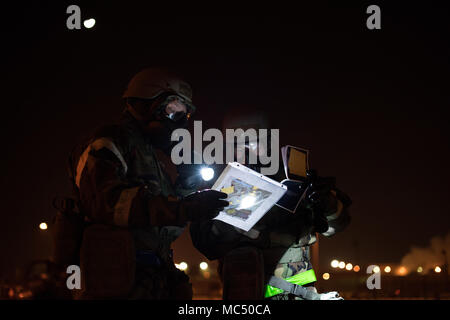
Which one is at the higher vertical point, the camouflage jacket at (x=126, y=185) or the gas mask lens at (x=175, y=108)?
the gas mask lens at (x=175, y=108)

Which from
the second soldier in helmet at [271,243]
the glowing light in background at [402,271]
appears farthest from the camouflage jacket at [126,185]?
the glowing light in background at [402,271]

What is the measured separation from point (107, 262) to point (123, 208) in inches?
16.0

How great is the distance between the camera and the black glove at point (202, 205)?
338 cm

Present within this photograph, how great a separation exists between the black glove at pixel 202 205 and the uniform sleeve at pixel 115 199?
0.07 meters

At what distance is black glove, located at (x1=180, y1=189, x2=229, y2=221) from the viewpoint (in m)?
3.38

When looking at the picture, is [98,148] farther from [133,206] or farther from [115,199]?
[133,206]

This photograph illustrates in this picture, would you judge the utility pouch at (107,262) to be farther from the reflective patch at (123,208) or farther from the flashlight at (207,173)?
the flashlight at (207,173)

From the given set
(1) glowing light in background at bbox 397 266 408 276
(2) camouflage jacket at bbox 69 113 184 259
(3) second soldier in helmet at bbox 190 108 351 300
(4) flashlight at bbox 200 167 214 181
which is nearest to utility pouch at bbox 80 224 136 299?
(2) camouflage jacket at bbox 69 113 184 259

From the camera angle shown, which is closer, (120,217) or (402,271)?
(120,217)

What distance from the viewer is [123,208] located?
3.28m

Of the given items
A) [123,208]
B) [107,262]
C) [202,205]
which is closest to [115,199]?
[123,208]

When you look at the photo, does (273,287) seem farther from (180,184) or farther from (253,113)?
(253,113)

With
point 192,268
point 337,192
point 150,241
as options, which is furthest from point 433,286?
point 150,241

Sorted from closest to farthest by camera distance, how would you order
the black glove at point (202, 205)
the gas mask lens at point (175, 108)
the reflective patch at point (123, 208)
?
the reflective patch at point (123, 208), the black glove at point (202, 205), the gas mask lens at point (175, 108)
